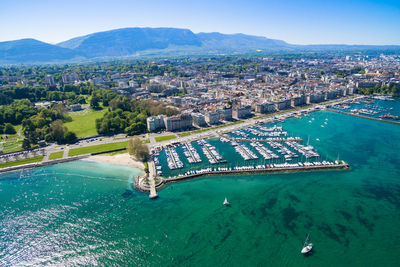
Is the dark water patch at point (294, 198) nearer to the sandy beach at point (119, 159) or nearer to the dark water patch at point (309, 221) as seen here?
the dark water patch at point (309, 221)

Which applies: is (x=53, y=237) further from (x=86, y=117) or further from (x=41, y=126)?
(x=86, y=117)

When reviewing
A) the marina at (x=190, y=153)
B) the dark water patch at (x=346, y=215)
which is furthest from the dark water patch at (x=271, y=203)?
the marina at (x=190, y=153)

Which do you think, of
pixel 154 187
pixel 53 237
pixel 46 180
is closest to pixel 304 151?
pixel 154 187

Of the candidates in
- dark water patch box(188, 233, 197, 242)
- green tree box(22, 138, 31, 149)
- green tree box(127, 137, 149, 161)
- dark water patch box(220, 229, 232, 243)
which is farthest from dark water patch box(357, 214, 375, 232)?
green tree box(22, 138, 31, 149)

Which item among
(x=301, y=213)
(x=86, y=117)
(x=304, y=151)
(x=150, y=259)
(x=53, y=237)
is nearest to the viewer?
(x=150, y=259)

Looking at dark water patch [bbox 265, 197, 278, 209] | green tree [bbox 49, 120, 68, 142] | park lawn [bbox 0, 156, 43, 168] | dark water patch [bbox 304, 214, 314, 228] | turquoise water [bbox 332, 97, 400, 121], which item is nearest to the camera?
dark water patch [bbox 304, 214, 314, 228]

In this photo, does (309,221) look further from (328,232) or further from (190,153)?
(190,153)

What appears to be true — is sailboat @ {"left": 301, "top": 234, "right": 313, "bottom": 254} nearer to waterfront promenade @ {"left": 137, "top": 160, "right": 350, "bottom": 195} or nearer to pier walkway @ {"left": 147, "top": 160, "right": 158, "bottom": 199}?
waterfront promenade @ {"left": 137, "top": 160, "right": 350, "bottom": 195}

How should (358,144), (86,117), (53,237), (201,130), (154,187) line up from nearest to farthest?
(53,237), (154,187), (358,144), (201,130), (86,117)
